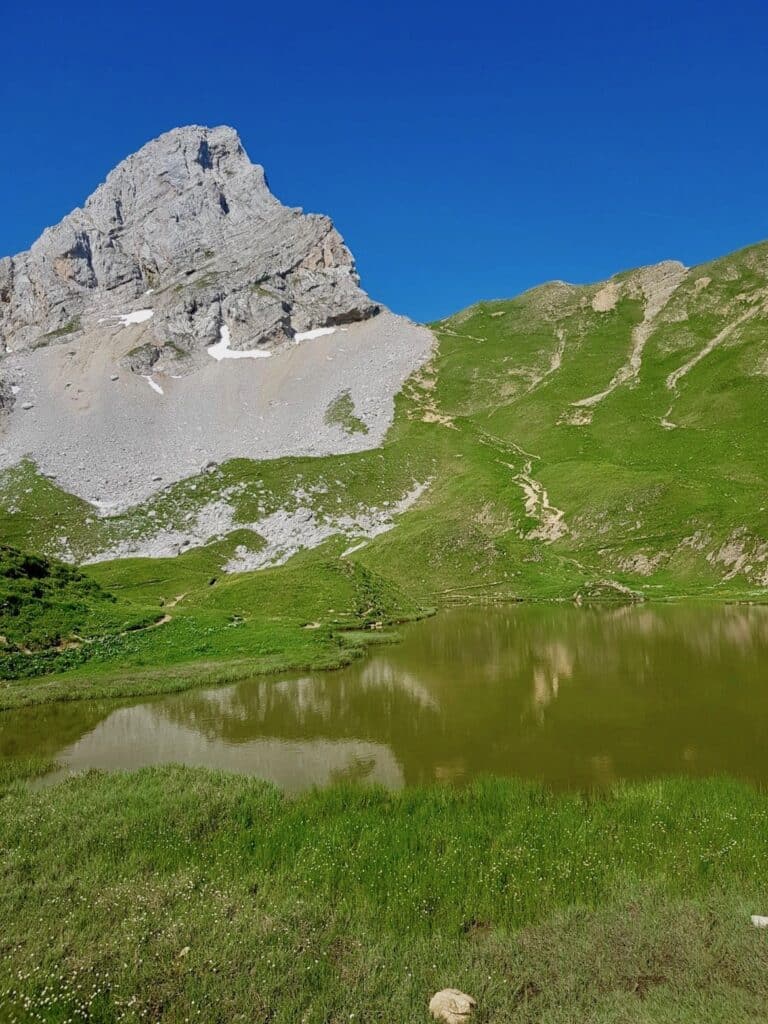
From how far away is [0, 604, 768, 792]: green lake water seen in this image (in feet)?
59.0

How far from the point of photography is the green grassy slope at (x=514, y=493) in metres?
56.2

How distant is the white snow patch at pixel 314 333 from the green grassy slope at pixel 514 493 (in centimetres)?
3253

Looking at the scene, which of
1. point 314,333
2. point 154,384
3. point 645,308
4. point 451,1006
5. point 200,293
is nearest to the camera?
point 451,1006

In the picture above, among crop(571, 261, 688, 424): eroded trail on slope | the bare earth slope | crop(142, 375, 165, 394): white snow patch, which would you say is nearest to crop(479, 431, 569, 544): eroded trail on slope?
crop(571, 261, 688, 424): eroded trail on slope

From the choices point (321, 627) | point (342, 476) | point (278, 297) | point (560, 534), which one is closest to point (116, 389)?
point (278, 297)

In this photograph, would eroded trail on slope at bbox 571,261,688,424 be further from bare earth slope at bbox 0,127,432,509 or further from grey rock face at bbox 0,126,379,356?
grey rock face at bbox 0,126,379,356

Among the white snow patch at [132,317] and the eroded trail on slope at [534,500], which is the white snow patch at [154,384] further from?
the eroded trail on slope at [534,500]

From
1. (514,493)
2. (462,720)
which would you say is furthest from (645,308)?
(462,720)

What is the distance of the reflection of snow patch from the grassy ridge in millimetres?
152419

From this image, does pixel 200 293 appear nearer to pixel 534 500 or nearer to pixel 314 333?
pixel 314 333

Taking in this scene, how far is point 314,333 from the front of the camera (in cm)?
16738

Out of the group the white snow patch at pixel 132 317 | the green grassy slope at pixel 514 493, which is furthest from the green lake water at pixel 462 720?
the white snow patch at pixel 132 317

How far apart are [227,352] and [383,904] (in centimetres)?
16406

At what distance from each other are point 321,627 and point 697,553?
155 ft
